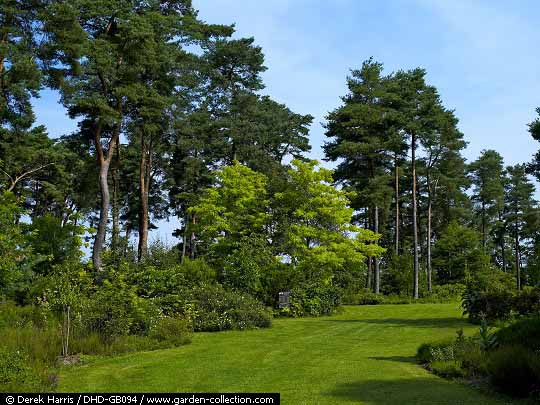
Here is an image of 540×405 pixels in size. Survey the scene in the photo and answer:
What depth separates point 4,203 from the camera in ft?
50.0

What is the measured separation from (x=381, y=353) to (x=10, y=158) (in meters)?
28.5

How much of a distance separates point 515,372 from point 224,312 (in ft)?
36.9

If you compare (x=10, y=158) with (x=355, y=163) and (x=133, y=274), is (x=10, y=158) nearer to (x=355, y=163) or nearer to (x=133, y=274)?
(x=133, y=274)

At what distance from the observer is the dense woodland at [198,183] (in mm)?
16656

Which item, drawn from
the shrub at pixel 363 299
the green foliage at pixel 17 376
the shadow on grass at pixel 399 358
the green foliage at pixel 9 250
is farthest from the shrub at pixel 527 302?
the shrub at pixel 363 299

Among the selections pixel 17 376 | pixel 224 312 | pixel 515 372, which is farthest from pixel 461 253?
pixel 17 376

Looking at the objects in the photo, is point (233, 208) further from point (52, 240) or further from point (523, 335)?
point (523, 335)

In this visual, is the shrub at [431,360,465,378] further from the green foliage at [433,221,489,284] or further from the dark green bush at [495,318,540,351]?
the green foliage at [433,221,489,284]

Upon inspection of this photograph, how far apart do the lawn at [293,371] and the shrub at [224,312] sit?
2.09m

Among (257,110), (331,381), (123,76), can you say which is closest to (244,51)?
(257,110)

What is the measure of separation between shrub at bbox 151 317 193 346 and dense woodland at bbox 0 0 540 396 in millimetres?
58

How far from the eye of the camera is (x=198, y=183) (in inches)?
1597

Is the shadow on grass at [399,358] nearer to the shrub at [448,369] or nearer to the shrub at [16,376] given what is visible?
the shrub at [448,369]

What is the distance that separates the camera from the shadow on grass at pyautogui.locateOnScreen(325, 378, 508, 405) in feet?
23.0
